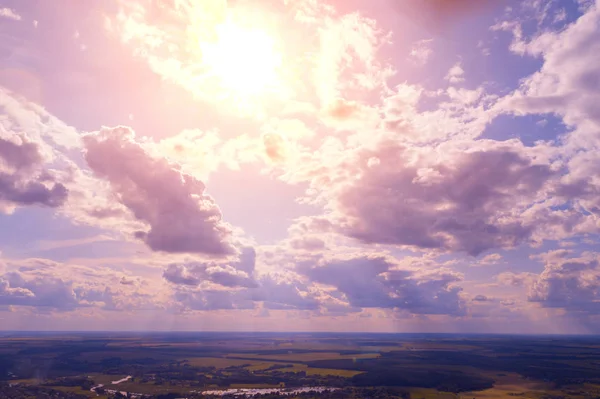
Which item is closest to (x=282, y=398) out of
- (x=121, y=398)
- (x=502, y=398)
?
(x=121, y=398)

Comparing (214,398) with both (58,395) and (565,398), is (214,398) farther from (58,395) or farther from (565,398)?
(565,398)

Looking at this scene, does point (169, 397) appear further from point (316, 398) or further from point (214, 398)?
point (316, 398)

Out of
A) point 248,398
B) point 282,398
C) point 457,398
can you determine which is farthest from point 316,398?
point 457,398

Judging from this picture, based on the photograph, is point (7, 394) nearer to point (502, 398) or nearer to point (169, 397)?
point (169, 397)

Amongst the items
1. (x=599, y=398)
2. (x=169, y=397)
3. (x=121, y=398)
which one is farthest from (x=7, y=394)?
(x=599, y=398)

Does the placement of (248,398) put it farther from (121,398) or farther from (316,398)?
(121,398)

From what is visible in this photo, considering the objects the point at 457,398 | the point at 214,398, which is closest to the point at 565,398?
the point at 457,398
